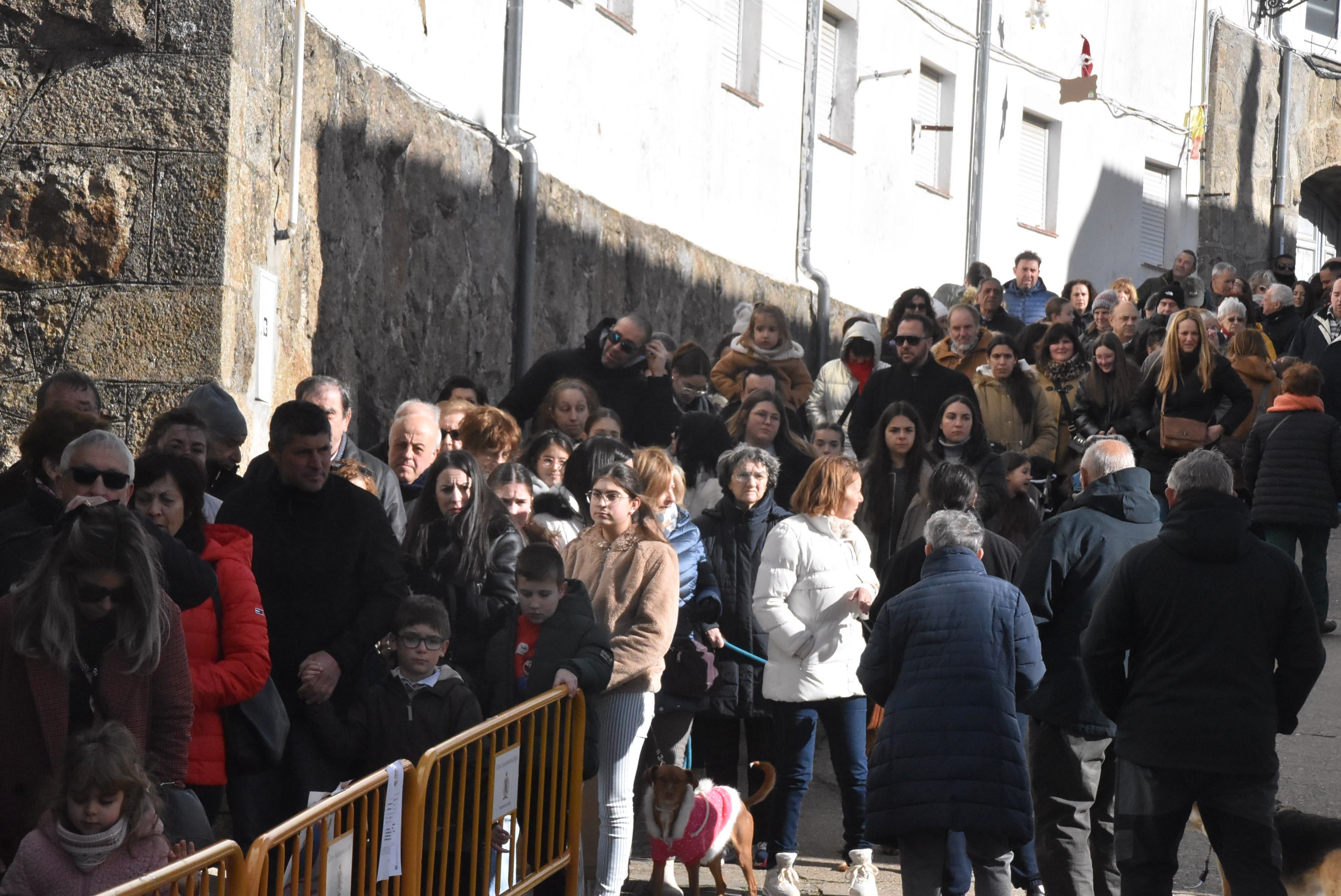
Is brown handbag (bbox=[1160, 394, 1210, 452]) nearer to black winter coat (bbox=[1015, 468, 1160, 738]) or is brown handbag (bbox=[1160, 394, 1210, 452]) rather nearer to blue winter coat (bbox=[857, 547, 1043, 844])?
black winter coat (bbox=[1015, 468, 1160, 738])

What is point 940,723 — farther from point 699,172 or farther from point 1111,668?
point 699,172

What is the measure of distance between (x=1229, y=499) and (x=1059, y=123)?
671 inches

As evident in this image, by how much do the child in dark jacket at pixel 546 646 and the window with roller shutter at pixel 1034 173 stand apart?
16.4m

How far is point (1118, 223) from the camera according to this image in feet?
77.8

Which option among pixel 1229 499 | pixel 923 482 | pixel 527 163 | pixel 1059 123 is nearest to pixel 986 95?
pixel 1059 123

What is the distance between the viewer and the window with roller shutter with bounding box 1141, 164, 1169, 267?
24500 mm

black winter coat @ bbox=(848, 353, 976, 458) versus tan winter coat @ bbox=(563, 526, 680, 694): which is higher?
black winter coat @ bbox=(848, 353, 976, 458)

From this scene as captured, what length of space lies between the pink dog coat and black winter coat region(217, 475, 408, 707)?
1634 millimetres

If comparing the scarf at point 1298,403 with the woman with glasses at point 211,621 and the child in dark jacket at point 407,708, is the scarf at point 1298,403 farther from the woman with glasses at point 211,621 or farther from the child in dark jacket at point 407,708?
the woman with glasses at point 211,621

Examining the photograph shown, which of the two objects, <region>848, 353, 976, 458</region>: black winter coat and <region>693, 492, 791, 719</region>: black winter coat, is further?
<region>848, 353, 976, 458</region>: black winter coat

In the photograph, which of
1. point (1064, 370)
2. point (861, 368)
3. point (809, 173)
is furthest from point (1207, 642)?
point (809, 173)

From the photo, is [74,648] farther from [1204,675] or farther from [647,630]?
[1204,675]

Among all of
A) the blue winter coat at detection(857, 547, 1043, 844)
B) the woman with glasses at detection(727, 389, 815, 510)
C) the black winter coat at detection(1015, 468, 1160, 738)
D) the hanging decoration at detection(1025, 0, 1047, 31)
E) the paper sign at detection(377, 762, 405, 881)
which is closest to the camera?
the paper sign at detection(377, 762, 405, 881)

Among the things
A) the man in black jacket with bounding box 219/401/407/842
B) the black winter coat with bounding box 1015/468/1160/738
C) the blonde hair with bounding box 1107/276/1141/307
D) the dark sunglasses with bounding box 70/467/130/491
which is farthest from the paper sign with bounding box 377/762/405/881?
the blonde hair with bounding box 1107/276/1141/307
